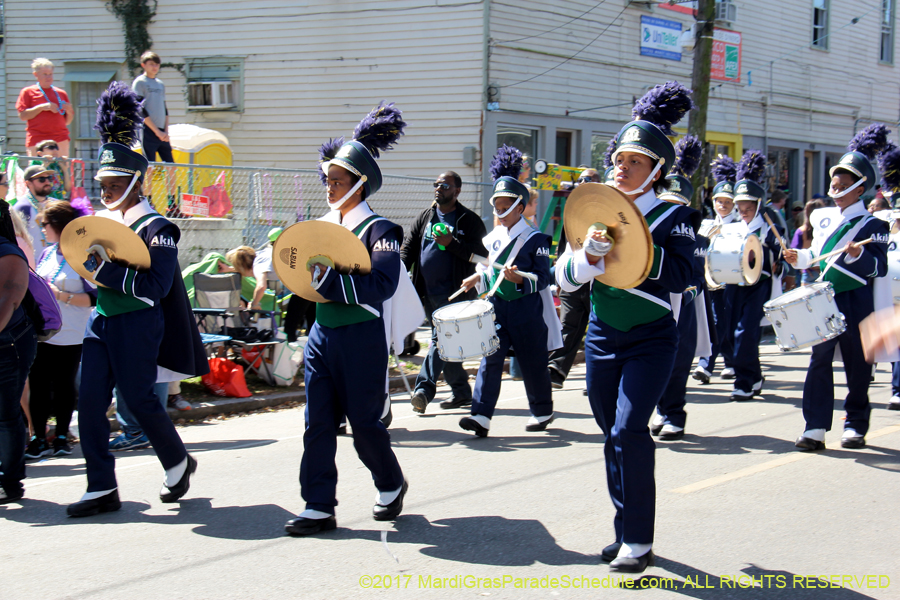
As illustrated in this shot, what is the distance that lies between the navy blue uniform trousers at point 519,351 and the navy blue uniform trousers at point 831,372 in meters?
2.05

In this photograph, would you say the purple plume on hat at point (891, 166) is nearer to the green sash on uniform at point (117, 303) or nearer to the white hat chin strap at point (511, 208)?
the white hat chin strap at point (511, 208)

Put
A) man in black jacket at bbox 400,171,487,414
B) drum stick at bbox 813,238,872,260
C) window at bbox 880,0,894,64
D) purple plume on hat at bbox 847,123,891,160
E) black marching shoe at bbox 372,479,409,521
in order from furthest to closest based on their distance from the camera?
window at bbox 880,0,894,64 < man in black jacket at bbox 400,171,487,414 < purple plume on hat at bbox 847,123,891,160 < drum stick at bbox 813,238,872,260 < black marching shoe at bbox 372,479,409,521

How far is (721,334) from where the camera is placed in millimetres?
10344

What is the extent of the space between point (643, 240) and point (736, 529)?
6.32 feet

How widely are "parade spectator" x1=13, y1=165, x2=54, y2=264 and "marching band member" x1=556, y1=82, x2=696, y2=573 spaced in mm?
5757

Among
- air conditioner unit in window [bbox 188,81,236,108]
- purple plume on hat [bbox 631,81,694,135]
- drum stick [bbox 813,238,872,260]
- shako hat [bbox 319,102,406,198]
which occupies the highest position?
air conditioner unit in window [bbox 188,81,236,108]

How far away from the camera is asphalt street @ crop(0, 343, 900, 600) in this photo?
4.25m

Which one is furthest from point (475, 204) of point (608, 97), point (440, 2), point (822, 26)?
point (822, 26)

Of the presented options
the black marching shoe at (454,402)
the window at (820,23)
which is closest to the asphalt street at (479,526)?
the black marching shoe at (454,402)

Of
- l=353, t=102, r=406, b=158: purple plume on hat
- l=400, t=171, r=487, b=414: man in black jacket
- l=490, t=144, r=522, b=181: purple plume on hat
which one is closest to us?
l=353, t=102, r=406, b=158: purple plume on hat

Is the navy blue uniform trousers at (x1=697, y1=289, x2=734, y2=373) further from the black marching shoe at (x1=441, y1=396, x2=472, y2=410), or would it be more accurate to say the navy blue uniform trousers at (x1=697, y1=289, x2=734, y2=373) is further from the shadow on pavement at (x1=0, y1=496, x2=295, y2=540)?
the shadow on pavement at (x1=0, y1=496, x2=295, y2=540)

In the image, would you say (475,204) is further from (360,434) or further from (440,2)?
(360,434)

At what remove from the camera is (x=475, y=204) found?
51.3ft

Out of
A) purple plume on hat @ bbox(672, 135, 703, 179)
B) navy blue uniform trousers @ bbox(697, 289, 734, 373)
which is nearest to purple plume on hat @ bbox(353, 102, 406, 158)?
purple plume on hat @ bbox(672, 135, 703, 179)
